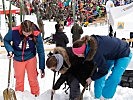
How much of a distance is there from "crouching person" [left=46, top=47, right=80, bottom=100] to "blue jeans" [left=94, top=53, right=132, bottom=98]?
0.41 meters

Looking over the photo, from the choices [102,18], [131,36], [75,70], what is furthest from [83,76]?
[102,18]

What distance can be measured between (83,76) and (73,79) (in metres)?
0.14

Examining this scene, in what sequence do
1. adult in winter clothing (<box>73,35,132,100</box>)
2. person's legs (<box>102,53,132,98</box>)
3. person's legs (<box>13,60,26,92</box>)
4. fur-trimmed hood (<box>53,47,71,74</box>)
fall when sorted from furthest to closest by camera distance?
person's legs (<box>13,60,26,92</box>) < person's legs (<box>102,53,132,98</box>) < fur-trimmed hood (<box>53,47,71,74</box>) < adult in winter clothing (<box>73,35,132,100</box>)

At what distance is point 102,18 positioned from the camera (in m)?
22.5

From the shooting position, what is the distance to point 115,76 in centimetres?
458

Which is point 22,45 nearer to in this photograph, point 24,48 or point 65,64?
point 24,48

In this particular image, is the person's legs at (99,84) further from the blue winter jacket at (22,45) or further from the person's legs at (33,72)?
the person's legs at (33,72)

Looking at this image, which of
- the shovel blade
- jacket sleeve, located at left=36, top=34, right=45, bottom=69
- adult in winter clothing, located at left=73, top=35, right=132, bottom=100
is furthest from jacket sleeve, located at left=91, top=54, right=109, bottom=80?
the shovel blade

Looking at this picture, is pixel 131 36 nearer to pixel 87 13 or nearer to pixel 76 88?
pixel 76 88

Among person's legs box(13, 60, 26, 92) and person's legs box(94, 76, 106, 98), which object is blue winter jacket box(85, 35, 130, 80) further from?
person's legs box(13, 60, 26, 92)

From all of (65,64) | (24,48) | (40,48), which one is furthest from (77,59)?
(24,48)

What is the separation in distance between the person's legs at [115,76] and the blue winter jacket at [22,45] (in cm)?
100

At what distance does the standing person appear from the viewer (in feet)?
15.8

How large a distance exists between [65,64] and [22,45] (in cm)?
91
